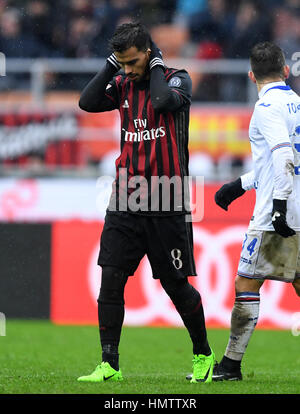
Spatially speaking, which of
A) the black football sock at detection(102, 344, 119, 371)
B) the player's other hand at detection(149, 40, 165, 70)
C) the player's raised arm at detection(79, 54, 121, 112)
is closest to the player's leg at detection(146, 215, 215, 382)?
the black football sock at detection(102, 344, 119, 371)

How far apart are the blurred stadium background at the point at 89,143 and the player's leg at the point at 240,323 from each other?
450 cm

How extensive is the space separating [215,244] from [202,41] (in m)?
4.06

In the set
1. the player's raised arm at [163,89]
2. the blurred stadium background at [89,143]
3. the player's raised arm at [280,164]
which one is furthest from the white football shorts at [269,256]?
the blurred stadium background at [89,143]

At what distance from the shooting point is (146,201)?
542 centimetres

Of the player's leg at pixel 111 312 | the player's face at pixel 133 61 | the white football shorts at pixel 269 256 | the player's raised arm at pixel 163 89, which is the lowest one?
the player's leg at pixel 111 312

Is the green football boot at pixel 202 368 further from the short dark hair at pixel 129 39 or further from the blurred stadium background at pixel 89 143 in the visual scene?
the blurred stadium background at pixel 89 143

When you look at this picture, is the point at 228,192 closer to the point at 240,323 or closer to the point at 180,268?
the point at 180,268

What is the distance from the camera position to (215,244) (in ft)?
33.5

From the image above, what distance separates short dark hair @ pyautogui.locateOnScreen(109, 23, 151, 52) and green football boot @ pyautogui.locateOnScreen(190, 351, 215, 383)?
6.18 feet

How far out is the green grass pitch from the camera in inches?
197

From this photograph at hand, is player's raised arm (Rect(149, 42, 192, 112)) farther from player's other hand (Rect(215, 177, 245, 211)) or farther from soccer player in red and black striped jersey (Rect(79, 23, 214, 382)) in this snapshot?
player's other hand (Rect(215, 177, 245, 211))

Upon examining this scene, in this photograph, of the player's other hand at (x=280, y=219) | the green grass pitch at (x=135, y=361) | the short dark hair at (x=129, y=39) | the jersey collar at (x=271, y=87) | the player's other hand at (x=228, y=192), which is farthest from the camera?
the player's other hand at (x=228, y=192)

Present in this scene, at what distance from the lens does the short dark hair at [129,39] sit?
5340mm

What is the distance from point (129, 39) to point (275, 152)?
107 centimetres
